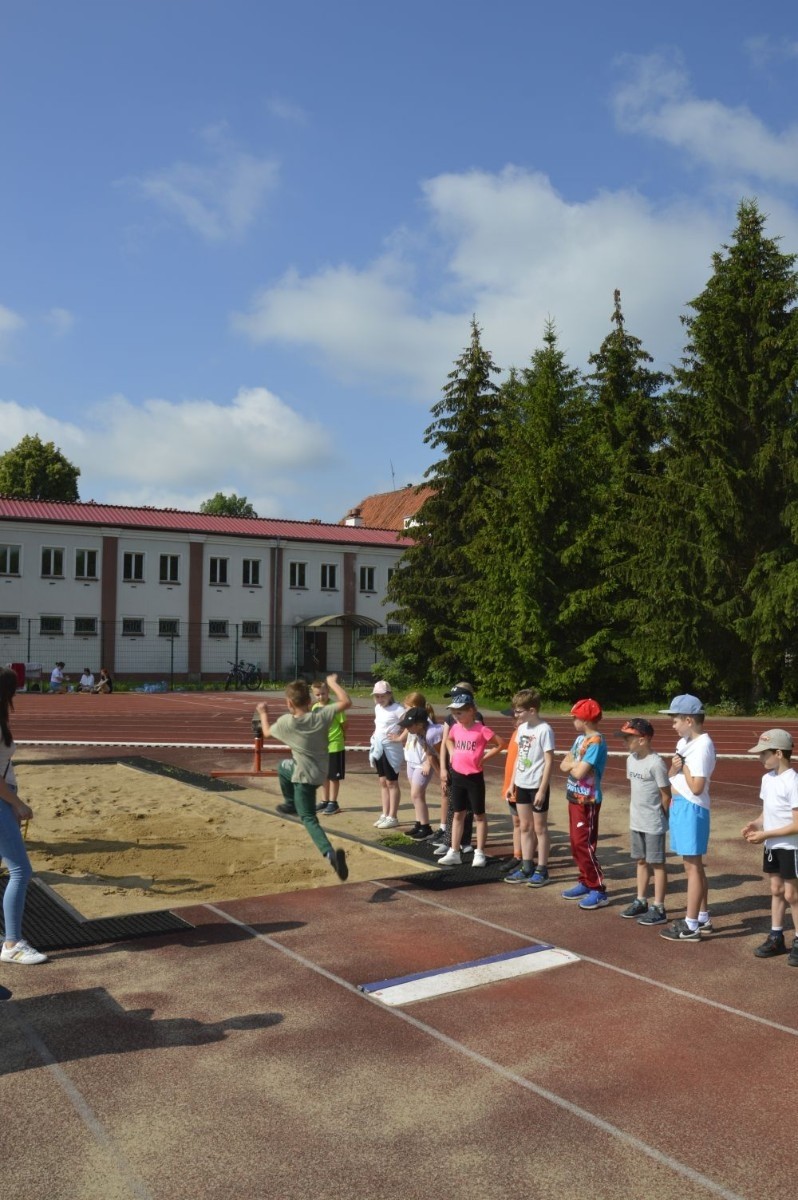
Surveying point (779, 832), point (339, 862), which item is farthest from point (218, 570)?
point (779, 832)

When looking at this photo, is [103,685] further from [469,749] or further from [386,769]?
[469,749]

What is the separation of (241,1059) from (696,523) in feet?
99.0

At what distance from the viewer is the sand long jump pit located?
352 inches

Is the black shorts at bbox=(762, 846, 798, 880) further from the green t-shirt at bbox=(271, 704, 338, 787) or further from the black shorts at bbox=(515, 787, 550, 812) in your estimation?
the green t-shirt at bbox=(271, 704, 338, 787)

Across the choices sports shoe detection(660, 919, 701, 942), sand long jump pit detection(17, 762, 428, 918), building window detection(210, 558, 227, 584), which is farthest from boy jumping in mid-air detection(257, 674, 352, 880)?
building window detection(210, 558, 227, 584)

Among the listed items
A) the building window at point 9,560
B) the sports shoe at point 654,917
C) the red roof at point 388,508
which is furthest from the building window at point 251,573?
the sports shoe at point 654,917

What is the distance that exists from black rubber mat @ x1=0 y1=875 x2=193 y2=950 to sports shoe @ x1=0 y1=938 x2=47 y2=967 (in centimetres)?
31

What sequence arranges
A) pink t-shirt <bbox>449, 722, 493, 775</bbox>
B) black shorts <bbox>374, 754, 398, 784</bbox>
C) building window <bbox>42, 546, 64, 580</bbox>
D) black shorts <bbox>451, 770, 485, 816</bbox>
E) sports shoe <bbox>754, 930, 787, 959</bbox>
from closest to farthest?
1. sports shoe <bbox>754, 930, 787, 959</bbox>
2. pink t-shirt <bbox>449, 722, 493, 775</bbox>
3. black shorts <bbox>451, 770, 485, 816</bbox>
4. black shorts <bbox>374, 754, 398, 784</bbox>
5. building window <bbox>42, 546, 64, 580</bbox>

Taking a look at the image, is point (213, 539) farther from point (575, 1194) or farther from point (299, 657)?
point (575, 1194)

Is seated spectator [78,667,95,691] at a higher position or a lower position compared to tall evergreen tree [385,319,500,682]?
lower

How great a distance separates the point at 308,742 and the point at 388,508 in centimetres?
6524

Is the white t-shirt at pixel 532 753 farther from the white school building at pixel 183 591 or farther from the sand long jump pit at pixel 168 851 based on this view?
the white school building at pixel 183 591

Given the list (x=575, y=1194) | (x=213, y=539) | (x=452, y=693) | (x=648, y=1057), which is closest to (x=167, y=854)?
(x=452, y=693)

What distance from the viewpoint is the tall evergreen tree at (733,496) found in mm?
31984
